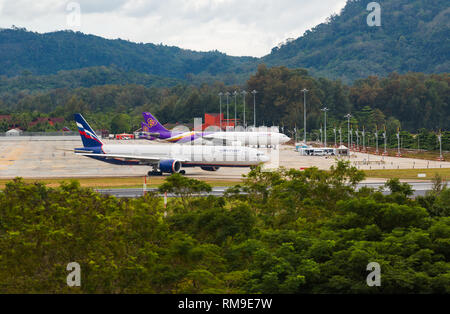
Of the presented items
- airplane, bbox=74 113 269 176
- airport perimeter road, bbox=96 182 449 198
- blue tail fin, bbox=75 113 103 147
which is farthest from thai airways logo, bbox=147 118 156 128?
airport perimeter road, bbox=96 182 449 198

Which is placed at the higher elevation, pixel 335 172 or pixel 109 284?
pixel 335 172

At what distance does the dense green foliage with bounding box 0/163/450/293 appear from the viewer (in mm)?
18344

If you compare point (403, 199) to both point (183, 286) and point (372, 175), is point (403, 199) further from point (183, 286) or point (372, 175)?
point (372, 175)

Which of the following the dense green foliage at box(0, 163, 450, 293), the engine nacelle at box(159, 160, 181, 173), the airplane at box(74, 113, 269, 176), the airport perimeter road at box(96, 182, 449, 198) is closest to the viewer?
the dense green foliage at box(0, 163, 450, 293)

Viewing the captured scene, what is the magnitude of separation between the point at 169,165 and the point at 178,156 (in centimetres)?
231

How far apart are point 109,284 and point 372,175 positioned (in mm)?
56508

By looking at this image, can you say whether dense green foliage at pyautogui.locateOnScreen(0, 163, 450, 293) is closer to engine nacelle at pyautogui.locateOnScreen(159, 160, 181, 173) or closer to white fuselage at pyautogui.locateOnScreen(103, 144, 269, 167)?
white fuselage at pyautogui.locateOnScreen(103, 144, 269, 167)

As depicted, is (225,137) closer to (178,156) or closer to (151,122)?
(151,122)

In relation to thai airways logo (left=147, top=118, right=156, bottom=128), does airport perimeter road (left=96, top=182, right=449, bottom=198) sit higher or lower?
lower

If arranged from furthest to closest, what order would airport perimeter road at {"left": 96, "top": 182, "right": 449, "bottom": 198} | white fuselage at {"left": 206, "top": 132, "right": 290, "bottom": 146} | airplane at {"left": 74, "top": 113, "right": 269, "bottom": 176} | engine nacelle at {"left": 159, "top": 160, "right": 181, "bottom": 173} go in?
white fuselage at {"left": 206, "top": 132, "right": 290, "bottom": 146} → engine nacelle at {"left": 159, "top": 160, "right": 181, "bottom": 173} → airplane at {"left": 74, "top": 113, "right": 269, "bottom": 176} → airport perimeter road at {"left": 96, "top": 182, "right": 449, "bottom": 198}

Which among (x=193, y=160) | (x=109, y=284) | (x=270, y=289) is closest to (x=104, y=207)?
(x=109, y=284)

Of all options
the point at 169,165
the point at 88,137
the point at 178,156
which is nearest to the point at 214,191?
the point at 169,165

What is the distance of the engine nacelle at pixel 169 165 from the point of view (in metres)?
65.8

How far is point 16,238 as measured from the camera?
19781mm
